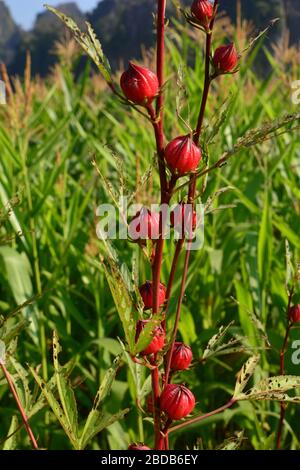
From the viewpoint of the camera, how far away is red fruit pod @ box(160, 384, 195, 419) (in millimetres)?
477

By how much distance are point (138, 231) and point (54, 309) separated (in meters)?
1.18

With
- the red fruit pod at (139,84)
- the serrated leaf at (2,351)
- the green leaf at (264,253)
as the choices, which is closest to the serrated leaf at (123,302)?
the red fruit pod at (139,84)

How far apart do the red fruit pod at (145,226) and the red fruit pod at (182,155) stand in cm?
4

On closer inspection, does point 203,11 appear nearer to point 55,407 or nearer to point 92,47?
point 92,47

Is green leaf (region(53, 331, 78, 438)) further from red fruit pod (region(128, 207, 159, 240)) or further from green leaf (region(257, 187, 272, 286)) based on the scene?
green leaf (region(257, 187, 272, 286))

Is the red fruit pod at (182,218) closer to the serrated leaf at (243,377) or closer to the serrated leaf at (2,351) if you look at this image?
the serrated leaf at (243,377)

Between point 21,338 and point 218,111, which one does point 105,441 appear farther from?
point 218,111

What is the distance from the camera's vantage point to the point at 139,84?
1.48ft

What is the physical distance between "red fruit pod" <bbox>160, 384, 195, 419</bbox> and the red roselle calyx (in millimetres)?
286

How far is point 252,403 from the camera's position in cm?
132

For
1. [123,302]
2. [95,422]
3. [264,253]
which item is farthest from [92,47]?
[264,253]

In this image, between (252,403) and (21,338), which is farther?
(21,338)

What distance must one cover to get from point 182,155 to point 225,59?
0.10 metres
